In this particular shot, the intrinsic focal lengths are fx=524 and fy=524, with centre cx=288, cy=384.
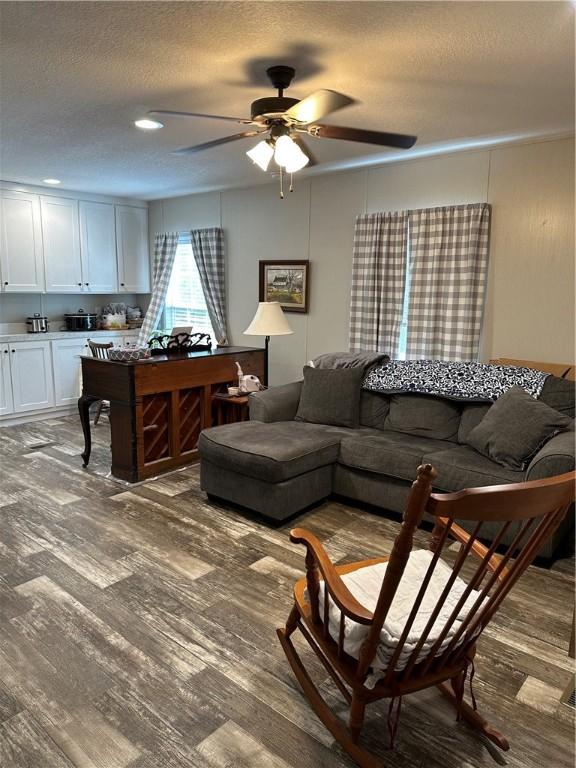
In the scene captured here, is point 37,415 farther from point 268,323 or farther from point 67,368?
point 268,323

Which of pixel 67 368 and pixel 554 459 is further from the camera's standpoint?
pixel 67 368

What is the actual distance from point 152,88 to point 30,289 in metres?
3.65

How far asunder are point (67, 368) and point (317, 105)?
187 inches

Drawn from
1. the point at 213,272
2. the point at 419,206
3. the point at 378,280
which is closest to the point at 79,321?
the point at 213,272

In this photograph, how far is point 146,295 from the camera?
6992mm

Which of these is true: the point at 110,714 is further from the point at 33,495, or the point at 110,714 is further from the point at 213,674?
the point at 33,495

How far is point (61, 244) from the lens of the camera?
19.4 feet

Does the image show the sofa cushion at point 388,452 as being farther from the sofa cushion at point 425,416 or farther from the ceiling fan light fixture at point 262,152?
the ceiling fan light fixture at point 262,152

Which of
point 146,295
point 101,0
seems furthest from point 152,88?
point 146,295

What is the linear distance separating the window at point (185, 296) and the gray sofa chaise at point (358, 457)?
2778mm

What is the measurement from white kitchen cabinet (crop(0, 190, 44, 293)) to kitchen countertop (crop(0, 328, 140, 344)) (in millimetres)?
487

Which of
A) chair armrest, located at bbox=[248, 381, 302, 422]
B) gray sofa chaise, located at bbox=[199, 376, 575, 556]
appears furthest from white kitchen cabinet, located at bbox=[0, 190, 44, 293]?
gray sofa chaise, located at bbox=[199, 376, 575, 556]

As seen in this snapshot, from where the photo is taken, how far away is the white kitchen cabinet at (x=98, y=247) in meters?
6.12

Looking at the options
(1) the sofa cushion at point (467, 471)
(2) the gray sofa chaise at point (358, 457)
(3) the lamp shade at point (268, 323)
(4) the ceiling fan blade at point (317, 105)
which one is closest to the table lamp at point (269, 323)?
(3) the lamp shade at point (268, 323)
